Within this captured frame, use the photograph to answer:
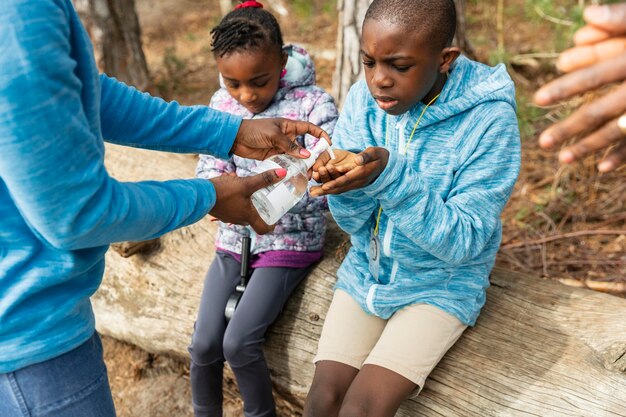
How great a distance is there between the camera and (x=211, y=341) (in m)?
2.53

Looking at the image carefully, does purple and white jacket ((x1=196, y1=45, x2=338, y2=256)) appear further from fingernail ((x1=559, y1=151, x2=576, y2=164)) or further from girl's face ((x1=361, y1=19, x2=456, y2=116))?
fingernail ((x1=559, y1=151, x2=576, y2=164))

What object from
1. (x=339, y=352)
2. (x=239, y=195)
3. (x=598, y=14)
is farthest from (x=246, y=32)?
(x=598, y=14)

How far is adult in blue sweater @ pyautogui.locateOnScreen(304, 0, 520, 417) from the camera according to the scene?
2.02 metres

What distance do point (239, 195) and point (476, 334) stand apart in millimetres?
1123

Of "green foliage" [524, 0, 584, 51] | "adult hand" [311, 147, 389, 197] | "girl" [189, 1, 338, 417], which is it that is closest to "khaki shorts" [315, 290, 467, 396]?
"girl" [189, 1, 338, 417]

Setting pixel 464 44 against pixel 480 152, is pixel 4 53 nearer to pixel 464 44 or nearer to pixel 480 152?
pixel 480 152

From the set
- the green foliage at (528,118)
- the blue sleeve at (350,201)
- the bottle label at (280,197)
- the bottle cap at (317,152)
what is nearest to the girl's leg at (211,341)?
the blue sleeve at (350,201)

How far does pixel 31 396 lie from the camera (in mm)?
1568

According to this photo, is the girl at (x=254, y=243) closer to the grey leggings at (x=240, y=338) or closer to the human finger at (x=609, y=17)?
the grey leggings at (x=240, y=338)

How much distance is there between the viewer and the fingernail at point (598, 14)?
3.84ft

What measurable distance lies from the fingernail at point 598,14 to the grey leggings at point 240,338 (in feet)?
5.63

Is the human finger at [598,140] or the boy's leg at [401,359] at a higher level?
the human finger at [598,140]

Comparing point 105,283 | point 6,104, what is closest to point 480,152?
→ point 6,104

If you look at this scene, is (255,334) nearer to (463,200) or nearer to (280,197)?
(280,197)
